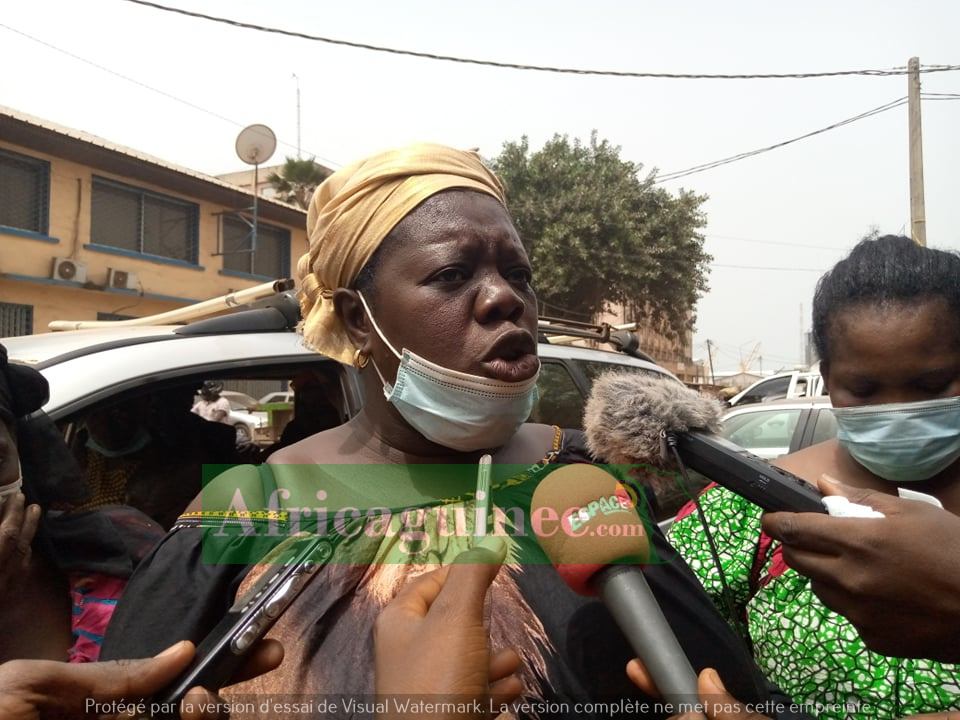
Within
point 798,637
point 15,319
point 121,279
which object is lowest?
point 798,637

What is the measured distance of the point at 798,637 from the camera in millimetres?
1537

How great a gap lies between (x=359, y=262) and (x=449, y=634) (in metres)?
1.08

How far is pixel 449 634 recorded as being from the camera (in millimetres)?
849

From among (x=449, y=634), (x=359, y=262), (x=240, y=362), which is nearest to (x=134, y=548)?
(x=240, y=362)

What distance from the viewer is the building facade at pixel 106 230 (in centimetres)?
1290

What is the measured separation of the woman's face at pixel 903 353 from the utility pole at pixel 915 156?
37.1ft

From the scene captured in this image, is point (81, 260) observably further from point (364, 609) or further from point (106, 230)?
point (364, 609)

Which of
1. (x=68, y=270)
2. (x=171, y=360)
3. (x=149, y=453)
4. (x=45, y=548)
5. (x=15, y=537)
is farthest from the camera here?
(x=68, y=270)

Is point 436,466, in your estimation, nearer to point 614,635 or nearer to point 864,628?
point 614,635

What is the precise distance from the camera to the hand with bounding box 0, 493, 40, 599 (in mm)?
1669

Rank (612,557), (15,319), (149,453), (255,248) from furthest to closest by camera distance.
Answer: (255,248), (15,319), (149,453), (612,557)

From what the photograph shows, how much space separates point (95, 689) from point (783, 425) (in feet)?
24.3

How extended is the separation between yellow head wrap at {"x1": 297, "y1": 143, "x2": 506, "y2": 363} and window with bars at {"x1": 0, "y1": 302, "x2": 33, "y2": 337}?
13338 millimetres
